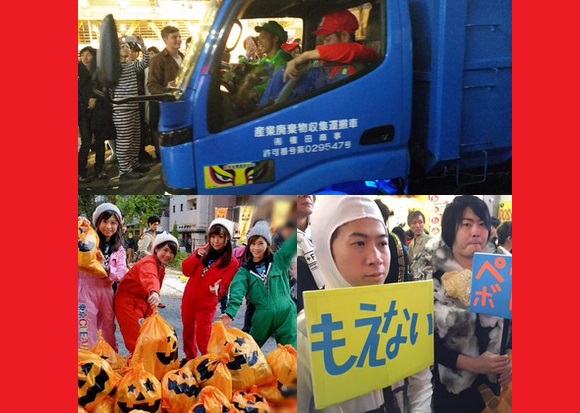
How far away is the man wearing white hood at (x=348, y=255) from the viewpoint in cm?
405

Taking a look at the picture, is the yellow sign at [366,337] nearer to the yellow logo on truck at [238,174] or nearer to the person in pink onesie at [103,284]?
the yellow logo on truck at [238,174]

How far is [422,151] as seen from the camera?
4430mm

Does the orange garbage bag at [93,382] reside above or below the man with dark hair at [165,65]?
below

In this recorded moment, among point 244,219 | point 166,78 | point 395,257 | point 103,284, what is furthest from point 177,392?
point 166,78

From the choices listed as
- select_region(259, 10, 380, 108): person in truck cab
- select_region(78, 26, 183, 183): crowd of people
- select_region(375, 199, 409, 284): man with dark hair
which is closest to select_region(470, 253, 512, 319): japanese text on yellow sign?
select_region(375, 199, 409, 284): man with dark hair

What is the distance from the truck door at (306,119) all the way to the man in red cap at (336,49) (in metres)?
0.03

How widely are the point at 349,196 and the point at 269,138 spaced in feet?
1.57

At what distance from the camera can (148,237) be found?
420 centimetres

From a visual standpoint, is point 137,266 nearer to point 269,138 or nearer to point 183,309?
point 183,309

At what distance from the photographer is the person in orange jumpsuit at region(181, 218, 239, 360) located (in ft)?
13.7

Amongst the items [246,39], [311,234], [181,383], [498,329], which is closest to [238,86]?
[246,39]

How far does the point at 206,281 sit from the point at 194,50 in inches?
43.0

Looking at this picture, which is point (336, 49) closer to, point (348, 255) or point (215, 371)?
point (348, 255)

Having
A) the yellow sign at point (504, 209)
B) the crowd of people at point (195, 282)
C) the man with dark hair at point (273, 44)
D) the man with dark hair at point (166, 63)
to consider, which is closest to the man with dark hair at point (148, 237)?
the crowd of people at point (195, 282)
